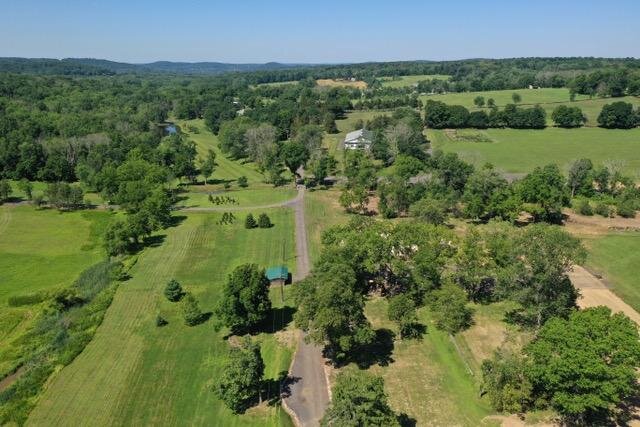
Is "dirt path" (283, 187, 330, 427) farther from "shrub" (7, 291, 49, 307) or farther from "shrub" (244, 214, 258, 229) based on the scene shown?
"shrub" (244, 214, 258, 229)

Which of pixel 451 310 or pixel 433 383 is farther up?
pixel 451 310

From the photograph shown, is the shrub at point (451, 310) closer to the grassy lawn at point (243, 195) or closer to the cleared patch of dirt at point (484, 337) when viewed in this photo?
the cleared patch of dirt at point (484, 337)

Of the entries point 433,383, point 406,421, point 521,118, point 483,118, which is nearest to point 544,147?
point 521,118

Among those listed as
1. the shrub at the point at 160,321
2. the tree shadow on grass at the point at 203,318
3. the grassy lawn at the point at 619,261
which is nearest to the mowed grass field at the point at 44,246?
the shrub at the point at 160,321

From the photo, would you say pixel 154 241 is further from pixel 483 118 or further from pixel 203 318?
pixel 483 118

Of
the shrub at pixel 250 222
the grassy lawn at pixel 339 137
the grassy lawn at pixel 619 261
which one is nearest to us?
the grassy lawn at pixel 619 261

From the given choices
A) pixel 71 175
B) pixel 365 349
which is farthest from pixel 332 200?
pixel 71 175
